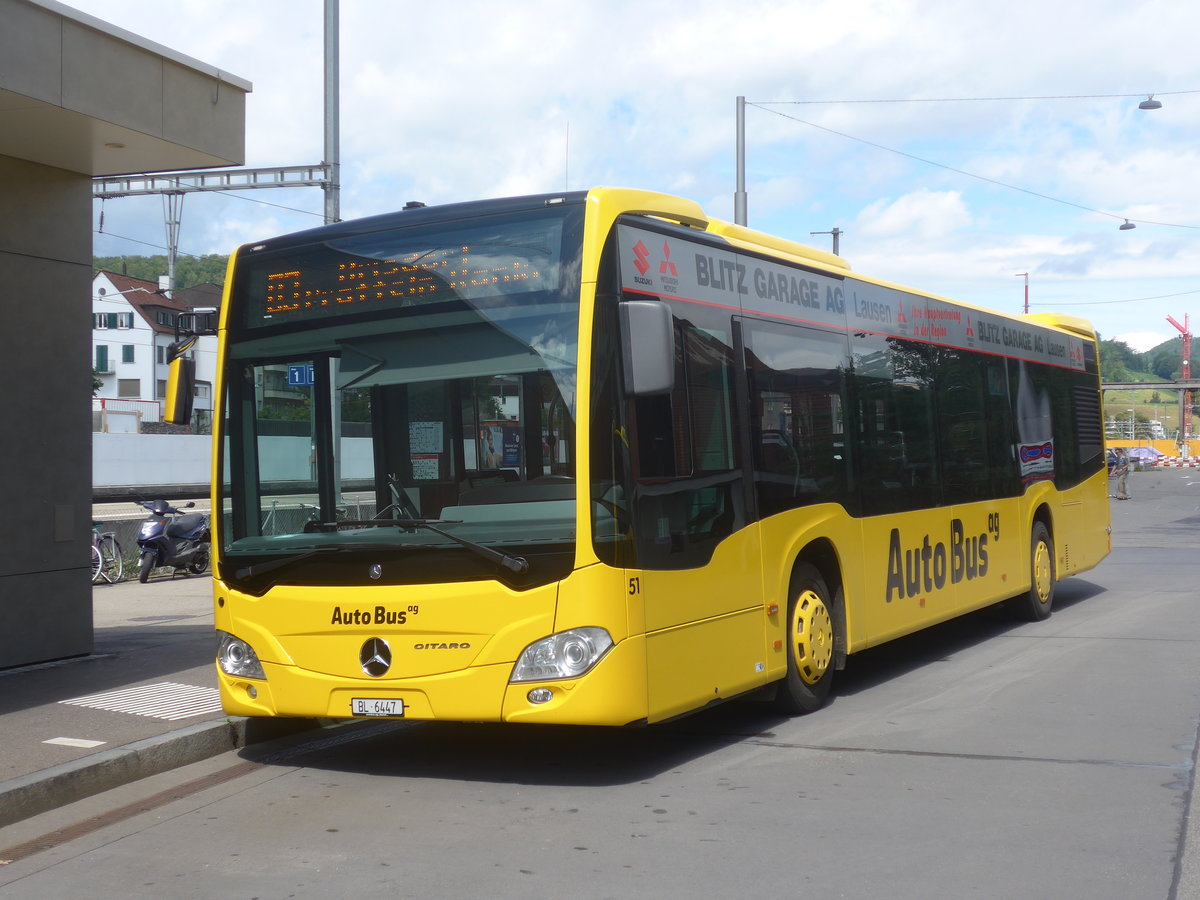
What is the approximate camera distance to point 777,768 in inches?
280

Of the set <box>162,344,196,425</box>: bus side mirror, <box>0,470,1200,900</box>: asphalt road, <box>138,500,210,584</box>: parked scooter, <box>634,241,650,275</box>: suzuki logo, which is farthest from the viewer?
<box>138,500,210,584</box>: parked scooter

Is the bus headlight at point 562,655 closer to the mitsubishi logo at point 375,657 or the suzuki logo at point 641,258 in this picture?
the mitsubishi logo at point 375,657

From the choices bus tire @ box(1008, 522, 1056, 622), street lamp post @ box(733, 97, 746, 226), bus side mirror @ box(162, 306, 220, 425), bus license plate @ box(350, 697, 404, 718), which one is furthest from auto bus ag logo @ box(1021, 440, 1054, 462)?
street lamp post @ box(733, 97, 746, 226)

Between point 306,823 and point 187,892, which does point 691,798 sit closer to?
point 306,823

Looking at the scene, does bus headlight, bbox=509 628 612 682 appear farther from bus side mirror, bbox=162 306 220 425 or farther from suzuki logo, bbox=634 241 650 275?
bus side mirror, bbox=162 306 220 425

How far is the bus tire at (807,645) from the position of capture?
8.41m

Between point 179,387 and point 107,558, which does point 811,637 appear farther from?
point 107,558

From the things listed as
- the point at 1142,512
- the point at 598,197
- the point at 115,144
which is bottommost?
the point at 1142,512

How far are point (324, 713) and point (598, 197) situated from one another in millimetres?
2996

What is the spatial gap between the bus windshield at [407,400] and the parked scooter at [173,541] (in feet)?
38.4

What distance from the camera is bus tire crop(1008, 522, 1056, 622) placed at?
529 inches

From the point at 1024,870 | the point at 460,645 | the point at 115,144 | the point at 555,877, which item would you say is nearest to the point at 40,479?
the point at 115,144

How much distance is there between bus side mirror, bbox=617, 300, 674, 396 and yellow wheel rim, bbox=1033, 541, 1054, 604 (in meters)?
8.07

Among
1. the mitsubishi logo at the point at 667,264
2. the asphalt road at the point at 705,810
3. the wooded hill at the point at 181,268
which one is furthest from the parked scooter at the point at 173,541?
the wooded hill at the point at 181,268
